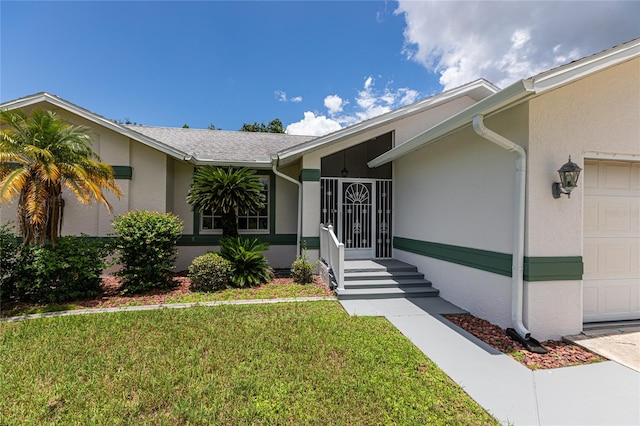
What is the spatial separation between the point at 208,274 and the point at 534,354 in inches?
242

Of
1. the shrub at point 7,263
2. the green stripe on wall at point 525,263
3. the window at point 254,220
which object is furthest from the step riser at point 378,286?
the shrub at point 7,263

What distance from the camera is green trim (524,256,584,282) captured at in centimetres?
398

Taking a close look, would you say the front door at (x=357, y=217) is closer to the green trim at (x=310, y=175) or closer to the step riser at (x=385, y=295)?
the green trim at (x=310, y=175)

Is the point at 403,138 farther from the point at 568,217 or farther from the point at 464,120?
Result: the point at 568,217

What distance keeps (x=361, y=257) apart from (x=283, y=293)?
2767 mm

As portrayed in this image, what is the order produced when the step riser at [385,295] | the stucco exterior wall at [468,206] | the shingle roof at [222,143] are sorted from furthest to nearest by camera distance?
the shingle roof at [222,143], the step riser at [385,295], the stucco exterior wall at [468,206]

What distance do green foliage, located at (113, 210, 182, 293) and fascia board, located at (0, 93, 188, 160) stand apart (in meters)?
1.94

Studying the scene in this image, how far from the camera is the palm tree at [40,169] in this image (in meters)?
5.44

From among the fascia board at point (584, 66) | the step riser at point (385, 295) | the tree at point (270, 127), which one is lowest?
the step riser at point (385, 295)

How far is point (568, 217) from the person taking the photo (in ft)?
13.4

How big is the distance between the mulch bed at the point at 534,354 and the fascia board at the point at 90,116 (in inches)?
309

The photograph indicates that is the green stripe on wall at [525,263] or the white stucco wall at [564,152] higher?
the white stucco wall at [564,152]

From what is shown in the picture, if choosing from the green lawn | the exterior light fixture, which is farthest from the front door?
the exterior light fixture

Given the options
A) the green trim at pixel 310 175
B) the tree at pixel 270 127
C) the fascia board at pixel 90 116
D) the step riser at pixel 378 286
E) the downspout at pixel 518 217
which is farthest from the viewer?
the tree at pixel 270 127
